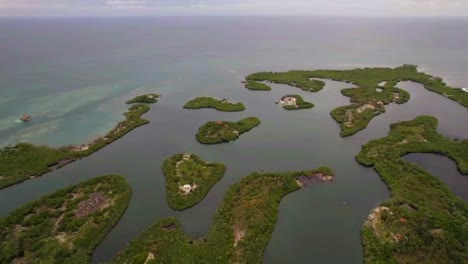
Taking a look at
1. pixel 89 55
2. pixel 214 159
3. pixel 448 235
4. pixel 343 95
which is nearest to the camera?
pixel 448 235

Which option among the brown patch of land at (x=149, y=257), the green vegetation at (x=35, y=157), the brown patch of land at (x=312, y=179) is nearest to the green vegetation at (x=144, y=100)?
the green vegetation at (x=35, y=157)

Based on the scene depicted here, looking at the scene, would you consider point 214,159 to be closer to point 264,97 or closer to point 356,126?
point 356,126

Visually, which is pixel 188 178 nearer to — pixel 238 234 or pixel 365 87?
pixel 238 234

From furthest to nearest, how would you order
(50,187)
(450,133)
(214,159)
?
(450,133), (214,159), (50,187)

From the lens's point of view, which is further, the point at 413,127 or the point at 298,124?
the point at 298,124

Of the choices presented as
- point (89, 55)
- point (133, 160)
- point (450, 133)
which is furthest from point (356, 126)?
point (89, 55)

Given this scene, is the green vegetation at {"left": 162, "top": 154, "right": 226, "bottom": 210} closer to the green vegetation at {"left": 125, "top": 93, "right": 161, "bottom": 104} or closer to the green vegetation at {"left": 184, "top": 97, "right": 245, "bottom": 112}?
the green vegetation at {"left": 184, "top": 97, "right": 245, "bottom": 112}
